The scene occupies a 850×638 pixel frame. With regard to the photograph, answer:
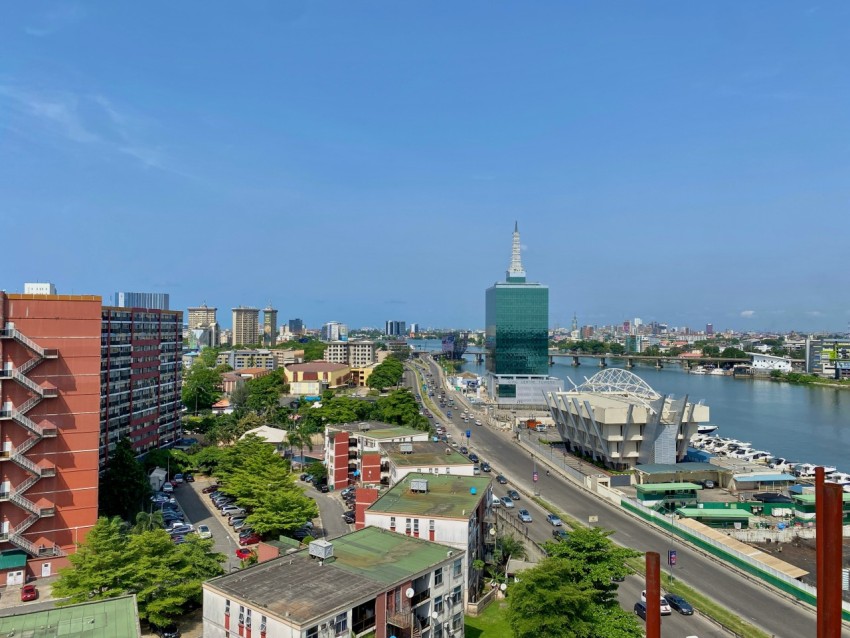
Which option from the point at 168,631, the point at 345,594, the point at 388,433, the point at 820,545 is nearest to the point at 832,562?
the point at 820,545

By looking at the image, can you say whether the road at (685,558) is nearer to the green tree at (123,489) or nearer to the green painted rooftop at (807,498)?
the green painted rooftop at (807,498)

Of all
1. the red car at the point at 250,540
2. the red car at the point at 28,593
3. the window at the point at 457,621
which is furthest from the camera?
the red car at the point at 250,540

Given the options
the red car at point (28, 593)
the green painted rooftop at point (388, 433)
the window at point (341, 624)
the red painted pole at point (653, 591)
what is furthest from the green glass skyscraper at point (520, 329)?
the red painted pole at point (653, 591)

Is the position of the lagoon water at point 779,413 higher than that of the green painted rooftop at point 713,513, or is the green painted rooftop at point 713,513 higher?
the green painted rooftop at point 713,513

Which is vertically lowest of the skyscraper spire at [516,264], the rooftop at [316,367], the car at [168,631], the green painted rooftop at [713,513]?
the car at [168,631]

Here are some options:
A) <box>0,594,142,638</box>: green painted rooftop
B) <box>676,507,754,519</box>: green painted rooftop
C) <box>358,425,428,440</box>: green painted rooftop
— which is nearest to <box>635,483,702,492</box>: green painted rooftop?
<box>676,507,754,519</box>: green painted rooftop

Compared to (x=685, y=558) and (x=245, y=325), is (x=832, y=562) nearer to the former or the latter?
(x=685, y=558)
